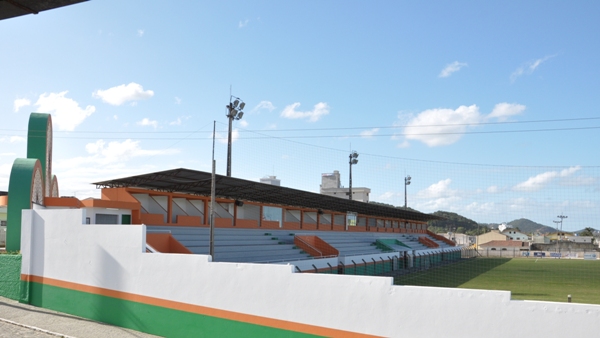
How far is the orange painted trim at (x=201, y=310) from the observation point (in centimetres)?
879

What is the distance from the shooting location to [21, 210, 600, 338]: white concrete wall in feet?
22.8

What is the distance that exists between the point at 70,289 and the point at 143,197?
869cm

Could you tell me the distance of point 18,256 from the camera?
569 inches

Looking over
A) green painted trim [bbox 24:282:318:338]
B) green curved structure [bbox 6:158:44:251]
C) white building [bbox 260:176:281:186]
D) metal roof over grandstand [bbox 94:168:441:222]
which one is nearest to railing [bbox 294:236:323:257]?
metal roof over grandstand [bbox 94:168:441:222]

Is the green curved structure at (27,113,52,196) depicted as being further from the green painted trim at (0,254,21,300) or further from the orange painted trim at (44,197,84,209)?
the green painted trim at (0,254,21,300)

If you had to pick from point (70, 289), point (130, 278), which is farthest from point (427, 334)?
point (70, 289)

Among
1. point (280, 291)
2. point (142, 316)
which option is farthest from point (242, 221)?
point (280, 291)

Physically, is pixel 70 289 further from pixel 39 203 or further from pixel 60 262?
pixel 39 203

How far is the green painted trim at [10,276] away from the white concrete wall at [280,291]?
1.88 feet

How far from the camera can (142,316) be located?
11484 millimetres

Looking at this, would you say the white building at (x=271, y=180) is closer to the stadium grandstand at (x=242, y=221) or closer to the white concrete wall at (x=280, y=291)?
the stadium grandstand at (x=242, y=221)

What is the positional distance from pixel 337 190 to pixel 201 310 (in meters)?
68.0

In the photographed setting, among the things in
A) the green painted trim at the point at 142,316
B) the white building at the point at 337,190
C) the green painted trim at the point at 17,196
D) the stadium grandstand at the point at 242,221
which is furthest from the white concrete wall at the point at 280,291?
the white building at the point at 337,190

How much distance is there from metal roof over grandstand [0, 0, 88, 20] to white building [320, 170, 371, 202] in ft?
233
